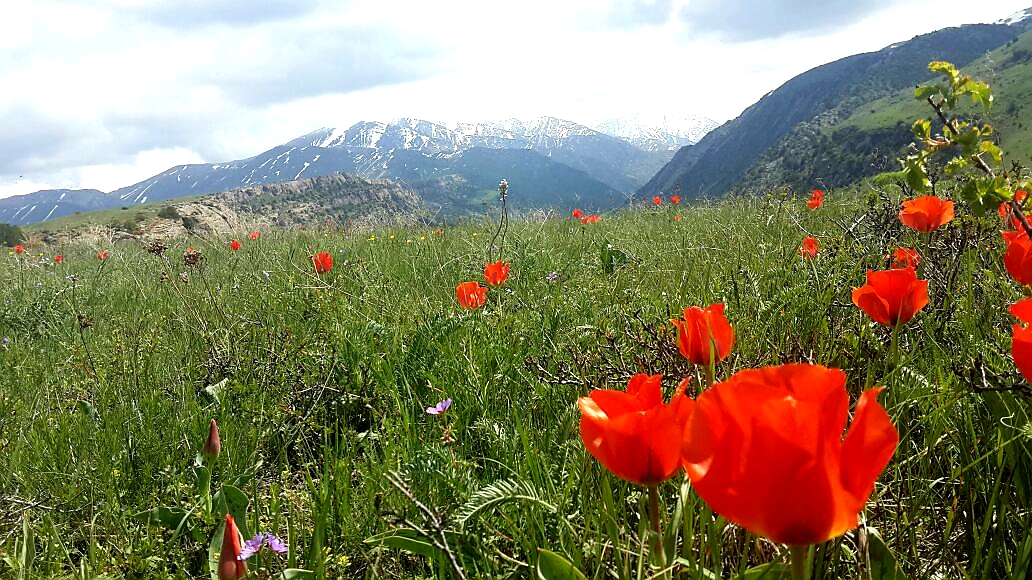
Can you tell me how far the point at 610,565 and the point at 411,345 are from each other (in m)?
1.46

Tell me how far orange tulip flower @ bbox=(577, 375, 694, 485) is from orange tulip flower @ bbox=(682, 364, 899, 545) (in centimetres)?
16

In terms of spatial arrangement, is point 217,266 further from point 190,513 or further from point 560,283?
point 190,513

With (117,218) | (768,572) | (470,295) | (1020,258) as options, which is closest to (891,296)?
(1020,258)

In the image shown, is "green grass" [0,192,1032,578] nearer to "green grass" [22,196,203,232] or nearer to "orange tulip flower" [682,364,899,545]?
"orange tulip flower" [682,364,899,545]

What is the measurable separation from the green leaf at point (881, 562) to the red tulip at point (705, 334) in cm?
38

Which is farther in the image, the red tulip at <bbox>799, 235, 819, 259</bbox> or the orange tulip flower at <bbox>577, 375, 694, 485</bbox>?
the red tulip at <bbox>799, 235, 819, 259</bbox>

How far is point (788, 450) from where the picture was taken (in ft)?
1.65

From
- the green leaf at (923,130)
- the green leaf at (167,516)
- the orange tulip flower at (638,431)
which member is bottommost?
the green leaf at (167,516)

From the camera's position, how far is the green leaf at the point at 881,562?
0.91 meters

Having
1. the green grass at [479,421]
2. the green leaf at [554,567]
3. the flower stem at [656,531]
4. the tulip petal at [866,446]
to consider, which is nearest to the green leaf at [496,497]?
the green grass at [479,421]

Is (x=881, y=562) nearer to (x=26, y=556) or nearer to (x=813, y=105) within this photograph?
(x=26, y=556)

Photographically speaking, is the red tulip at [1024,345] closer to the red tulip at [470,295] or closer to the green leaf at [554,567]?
the green leaf at [554,567]

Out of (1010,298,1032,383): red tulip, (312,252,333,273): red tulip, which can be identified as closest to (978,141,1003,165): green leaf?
(1010,298,1032,383): red tulip

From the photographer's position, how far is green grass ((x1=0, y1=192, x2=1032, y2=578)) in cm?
115
